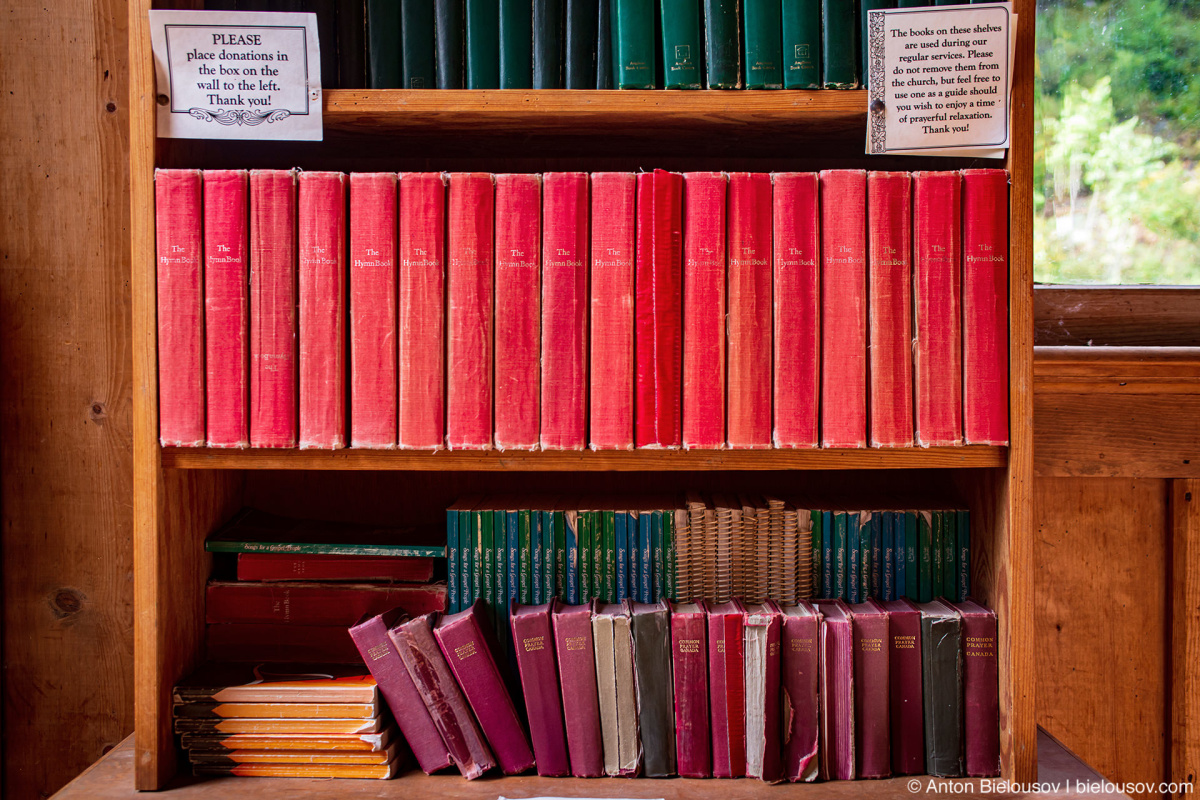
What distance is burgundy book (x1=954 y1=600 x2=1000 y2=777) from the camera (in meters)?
0.86

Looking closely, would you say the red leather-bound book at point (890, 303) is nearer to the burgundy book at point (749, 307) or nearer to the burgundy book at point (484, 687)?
the burgundy book at point (749, 307)

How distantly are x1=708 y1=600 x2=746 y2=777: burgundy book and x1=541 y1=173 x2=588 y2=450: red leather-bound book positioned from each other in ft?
0.94

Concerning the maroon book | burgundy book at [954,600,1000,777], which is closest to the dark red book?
the maroon book

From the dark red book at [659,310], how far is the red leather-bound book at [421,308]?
0.24 metres

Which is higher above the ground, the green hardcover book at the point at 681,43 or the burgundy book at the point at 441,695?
the green hardcover book at the point at 681,43

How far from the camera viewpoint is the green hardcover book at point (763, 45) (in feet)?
2.75

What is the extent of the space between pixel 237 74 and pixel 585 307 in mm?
490

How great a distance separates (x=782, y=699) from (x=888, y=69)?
2.50 ft

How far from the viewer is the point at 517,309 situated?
0.84 m

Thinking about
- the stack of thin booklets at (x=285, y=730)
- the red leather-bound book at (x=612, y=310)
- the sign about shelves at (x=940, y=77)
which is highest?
the sign about shelves at (x=940, y=77)

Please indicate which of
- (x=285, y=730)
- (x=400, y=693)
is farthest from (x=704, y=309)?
(x=285, y=730)

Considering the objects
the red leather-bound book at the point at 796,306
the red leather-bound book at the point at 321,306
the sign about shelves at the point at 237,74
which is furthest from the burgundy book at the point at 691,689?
the sign about shelves at the point at 237,74

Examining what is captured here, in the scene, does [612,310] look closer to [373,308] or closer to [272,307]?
[373,308]

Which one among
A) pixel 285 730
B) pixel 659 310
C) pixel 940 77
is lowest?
pixel 285 730
